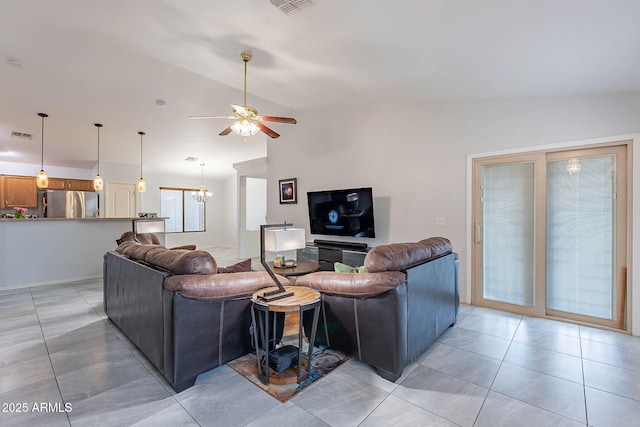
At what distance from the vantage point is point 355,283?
7.10ft

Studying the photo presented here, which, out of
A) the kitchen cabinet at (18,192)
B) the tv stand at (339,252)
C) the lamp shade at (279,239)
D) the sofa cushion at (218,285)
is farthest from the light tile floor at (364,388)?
the kitchen cabinet at (18,192)

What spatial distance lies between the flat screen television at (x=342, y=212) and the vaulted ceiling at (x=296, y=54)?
4.98 ft

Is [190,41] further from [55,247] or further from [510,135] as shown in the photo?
[55,247]

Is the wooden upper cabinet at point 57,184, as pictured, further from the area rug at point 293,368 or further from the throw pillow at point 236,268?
the area rug at point 293,368

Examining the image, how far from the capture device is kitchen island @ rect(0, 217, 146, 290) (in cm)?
465

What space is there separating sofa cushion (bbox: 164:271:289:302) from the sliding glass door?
294cm

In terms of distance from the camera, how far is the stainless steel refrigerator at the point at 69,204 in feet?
22.2

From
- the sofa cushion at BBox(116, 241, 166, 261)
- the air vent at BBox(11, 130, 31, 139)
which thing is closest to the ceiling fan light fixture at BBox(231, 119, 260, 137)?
the sofa cushion at BBox(116, 241, 166, 261)

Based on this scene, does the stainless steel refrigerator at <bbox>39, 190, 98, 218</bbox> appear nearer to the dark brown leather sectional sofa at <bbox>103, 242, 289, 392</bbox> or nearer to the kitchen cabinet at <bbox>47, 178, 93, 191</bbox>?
the kitchen cabinet at <bbox>47, 178, 93, 191</bbox>

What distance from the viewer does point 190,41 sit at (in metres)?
3.15

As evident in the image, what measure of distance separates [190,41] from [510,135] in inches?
153

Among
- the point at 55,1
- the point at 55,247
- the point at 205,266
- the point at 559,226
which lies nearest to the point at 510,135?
the point at 559,226

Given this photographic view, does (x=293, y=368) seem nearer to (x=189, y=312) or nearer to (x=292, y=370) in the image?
(x=292, y=370)

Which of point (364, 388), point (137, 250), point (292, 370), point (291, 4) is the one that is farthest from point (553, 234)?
point (137, 250)
